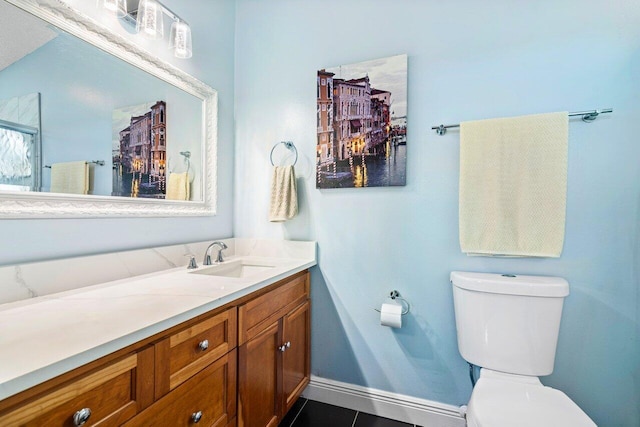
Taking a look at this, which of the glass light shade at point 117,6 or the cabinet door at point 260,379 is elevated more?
the glass light shade at point 117,6

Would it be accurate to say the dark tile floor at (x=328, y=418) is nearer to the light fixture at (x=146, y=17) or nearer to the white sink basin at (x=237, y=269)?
the white sink basin at (x=237, y=269)

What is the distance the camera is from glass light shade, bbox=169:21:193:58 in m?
1.46

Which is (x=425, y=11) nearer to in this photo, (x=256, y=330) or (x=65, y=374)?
(x=256, y=330)

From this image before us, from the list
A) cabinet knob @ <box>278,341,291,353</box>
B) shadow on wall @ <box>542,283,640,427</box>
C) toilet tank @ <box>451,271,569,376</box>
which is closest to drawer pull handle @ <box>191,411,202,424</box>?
cabinet knob @ <box>278,341,291,353</box>

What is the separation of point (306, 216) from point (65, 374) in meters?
1.33

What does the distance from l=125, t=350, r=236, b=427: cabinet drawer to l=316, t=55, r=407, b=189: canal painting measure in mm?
1083

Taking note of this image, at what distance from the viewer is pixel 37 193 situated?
100 centimetres

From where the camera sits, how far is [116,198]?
125cm

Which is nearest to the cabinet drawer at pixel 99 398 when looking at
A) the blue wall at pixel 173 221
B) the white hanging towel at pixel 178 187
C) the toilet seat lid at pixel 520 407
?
the blue wall at pixel 173 221

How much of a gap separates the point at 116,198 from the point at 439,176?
5.10 ft

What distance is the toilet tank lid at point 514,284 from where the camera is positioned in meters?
1.22

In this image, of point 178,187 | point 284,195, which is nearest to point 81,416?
point 178,187

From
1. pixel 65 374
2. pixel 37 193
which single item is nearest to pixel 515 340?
pixel 65 374

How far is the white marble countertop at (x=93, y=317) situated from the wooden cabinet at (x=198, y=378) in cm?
5
